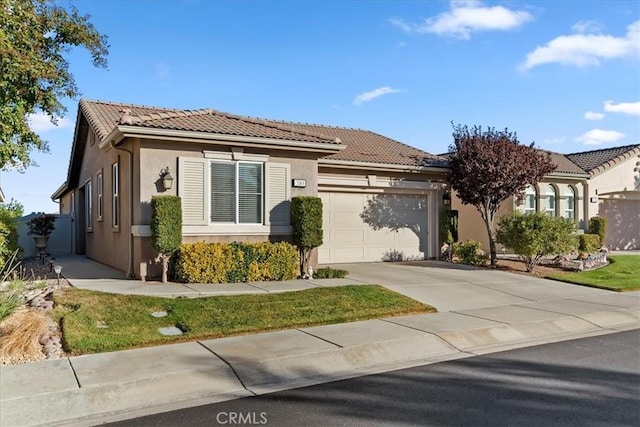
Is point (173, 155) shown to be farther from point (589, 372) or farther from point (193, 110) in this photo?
point (589, 372)

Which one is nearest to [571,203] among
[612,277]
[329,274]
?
[612,277]

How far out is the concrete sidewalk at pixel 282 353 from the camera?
5270 mm

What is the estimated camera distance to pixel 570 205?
21.3 m

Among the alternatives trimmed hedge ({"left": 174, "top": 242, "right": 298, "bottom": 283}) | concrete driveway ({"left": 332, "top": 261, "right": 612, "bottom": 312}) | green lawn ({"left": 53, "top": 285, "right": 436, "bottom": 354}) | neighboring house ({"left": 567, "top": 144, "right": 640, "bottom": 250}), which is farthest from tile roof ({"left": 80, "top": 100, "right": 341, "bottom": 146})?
neighboring house ({"left": 567, "top": 144, "right": 640, "bottom": 250})

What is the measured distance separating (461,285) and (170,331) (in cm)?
716

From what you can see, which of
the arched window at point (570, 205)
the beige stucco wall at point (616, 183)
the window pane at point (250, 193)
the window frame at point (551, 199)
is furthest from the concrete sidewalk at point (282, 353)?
the beige stucco wall at point (616, 183)

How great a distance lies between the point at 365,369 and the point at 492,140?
10990mm

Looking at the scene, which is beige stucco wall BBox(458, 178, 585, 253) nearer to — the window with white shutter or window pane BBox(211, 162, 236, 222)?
the window with white shutter

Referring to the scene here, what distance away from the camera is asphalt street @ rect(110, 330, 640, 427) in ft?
15.8

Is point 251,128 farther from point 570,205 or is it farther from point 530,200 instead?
point 570,205

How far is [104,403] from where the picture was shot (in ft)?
17.2

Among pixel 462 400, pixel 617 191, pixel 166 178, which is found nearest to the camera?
pixel 462 400

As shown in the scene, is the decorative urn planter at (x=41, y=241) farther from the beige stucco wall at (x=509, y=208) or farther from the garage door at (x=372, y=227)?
the beige stucco wall at (x=509, y=208)

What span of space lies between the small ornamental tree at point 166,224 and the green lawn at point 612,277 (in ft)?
32.2
